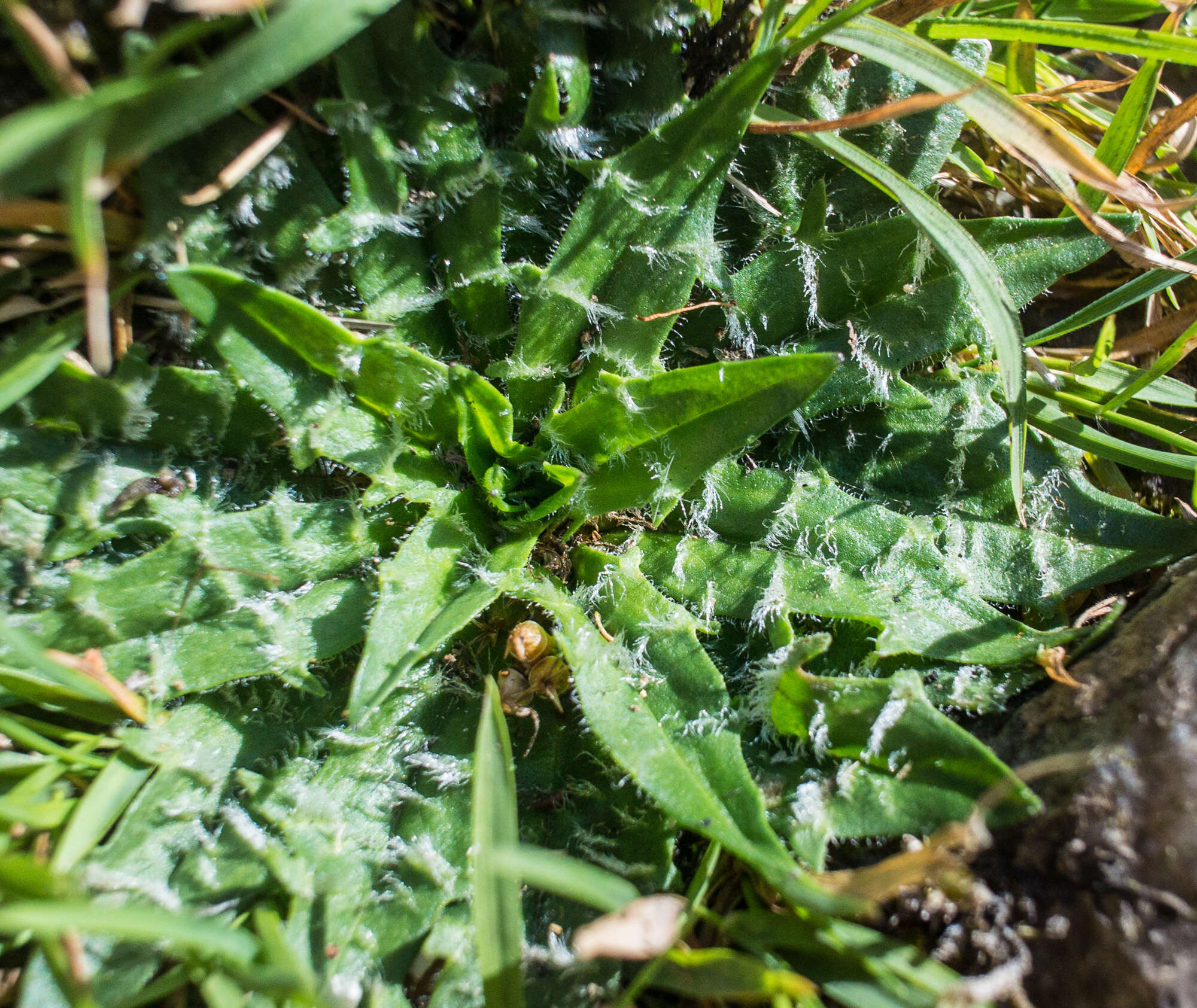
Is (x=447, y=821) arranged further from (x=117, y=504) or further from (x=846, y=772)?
(x=117, y=504)

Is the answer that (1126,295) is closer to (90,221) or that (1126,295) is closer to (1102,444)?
(1102,444)

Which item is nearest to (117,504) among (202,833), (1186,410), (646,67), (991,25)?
(202,833)

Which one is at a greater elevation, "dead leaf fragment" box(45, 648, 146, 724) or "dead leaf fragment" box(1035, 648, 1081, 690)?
"dead leaf fragment" box(45, 648, 146, 724)

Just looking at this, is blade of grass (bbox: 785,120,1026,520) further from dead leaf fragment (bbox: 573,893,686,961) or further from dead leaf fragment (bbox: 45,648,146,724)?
dead leaf fragment (bbox: 45,648,146,724)

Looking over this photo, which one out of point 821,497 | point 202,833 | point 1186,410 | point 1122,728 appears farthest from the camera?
point 1186,410

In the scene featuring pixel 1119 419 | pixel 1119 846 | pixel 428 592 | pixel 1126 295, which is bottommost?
pixel 1119 846

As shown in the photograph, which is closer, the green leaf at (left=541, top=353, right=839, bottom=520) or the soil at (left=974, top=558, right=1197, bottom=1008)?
the soil at (left=974, top=558, right=1197, bottom=1008)

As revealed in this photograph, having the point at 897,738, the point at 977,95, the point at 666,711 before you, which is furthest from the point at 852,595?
the point at 977,95

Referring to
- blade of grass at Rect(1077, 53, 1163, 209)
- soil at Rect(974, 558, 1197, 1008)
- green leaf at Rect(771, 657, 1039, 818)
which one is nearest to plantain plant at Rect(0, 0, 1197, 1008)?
green leaf at Rect(771, 657, 1039, 818)
